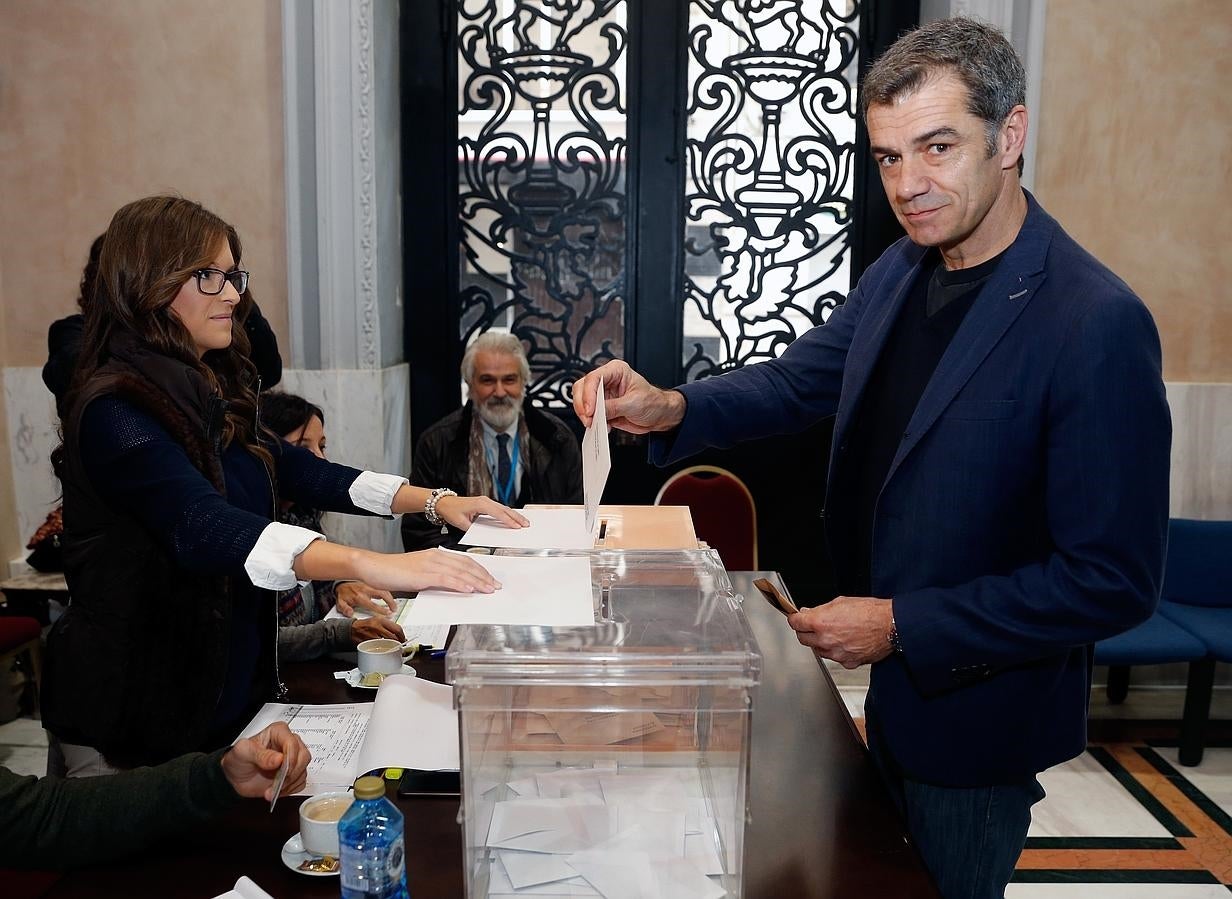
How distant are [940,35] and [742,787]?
1.05m

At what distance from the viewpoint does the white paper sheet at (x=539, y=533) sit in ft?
5.30

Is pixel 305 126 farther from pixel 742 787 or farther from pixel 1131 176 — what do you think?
pixel 742 787

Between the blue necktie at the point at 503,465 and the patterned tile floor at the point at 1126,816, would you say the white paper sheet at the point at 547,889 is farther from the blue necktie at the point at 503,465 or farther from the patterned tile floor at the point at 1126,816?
the blue necktie at the point at 503,465

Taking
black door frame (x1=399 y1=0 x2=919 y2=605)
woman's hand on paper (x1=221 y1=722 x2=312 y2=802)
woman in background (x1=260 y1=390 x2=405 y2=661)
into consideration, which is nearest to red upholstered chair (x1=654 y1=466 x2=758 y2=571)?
black door frame (x1=399 y1=0 x2=919 y2=605)

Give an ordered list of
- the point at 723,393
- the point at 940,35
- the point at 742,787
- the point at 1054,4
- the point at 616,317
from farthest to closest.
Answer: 1. the point at 616,317
2. the point at 1054,4
3. the point at 723,393
4. the point at 940,35
5. the point at 742,787

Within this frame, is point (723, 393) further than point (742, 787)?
Yes

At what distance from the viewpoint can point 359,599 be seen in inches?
102

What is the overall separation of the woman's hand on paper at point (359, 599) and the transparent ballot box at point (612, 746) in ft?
3.94

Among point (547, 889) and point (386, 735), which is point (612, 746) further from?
point (386, 735)

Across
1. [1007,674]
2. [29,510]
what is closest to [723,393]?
[1007,674]

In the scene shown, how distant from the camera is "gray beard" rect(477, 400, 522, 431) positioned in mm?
3951

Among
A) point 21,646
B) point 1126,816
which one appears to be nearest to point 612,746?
point 1126,816

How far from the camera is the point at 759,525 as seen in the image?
463 centimetres

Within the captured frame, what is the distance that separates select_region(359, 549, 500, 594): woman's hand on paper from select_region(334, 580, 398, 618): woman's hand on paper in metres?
1.09
